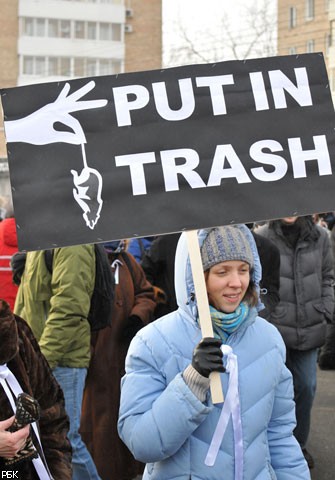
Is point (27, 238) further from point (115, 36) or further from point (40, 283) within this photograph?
point (115, 36)

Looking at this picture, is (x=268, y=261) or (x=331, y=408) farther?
(x=331, y=408)

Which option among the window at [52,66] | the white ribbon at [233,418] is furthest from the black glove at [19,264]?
the window at [52,66]

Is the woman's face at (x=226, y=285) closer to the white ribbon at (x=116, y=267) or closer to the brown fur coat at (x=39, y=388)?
the brown fur coat at (x=39, y=388)

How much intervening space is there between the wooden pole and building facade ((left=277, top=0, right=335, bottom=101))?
177ft

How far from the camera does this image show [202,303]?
9.74 feet

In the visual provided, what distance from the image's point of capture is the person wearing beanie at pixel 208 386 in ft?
9.59

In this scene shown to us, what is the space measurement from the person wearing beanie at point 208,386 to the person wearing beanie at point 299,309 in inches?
114

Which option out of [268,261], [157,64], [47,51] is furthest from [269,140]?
[157,64]

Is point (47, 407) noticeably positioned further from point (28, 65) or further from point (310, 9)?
point (310, 9)

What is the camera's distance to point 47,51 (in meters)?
51.1

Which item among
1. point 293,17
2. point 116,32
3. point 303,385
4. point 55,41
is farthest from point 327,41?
point 303,385

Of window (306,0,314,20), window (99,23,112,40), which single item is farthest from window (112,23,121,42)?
window (306,0,314,20)

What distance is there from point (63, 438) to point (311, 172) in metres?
1.36

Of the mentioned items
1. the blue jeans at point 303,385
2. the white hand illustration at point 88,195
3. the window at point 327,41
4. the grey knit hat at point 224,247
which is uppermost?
the window at point 327,41
